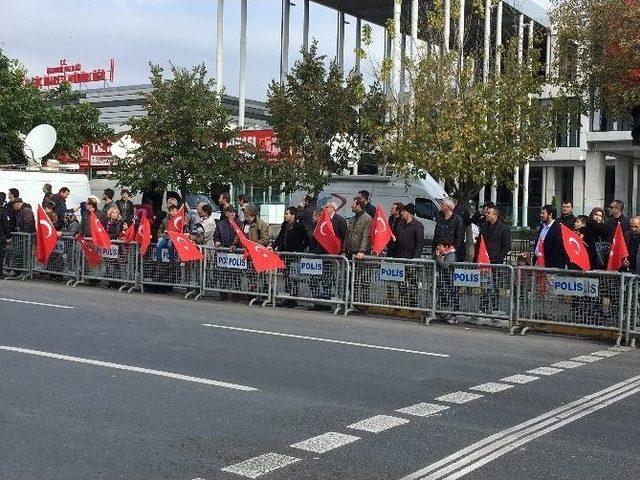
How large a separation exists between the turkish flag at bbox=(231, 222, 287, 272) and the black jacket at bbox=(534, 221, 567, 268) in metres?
4.28

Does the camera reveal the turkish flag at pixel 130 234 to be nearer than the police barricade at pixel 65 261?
Yes

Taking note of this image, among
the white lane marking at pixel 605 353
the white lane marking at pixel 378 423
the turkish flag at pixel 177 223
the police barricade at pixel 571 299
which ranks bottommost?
the white lane marking at pixel 378 423

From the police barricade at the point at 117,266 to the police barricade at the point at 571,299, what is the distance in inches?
302

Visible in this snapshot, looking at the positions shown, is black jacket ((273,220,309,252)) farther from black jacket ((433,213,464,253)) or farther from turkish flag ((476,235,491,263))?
turkish flag ((476,235,491,263))

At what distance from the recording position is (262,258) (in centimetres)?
1579

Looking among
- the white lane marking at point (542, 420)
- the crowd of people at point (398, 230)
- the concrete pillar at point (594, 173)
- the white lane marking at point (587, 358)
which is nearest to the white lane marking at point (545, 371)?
the white lane marking at point (542, 420)

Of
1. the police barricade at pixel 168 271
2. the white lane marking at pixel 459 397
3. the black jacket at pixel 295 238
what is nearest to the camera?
the white lane marking at pixel 459 397

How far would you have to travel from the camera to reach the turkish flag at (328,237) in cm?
1588

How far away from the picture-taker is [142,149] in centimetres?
2291

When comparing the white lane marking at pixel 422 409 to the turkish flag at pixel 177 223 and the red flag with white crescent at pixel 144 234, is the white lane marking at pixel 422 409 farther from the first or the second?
the red flag with white crescent at pixel 144 234

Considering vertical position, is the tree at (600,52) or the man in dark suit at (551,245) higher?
the tree at (600,52)

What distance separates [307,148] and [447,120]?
4471 mm

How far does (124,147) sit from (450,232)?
11.7m

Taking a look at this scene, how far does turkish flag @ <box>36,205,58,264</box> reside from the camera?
1898 cm
